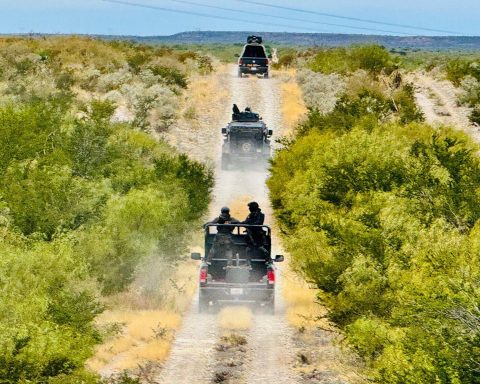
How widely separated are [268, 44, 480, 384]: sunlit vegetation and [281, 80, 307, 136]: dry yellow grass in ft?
62.2

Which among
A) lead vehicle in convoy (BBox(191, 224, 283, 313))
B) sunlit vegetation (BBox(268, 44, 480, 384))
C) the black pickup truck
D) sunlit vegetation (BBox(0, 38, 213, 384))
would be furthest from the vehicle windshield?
lead vehicle in convoy (BBox(191, 224, 283, 313))

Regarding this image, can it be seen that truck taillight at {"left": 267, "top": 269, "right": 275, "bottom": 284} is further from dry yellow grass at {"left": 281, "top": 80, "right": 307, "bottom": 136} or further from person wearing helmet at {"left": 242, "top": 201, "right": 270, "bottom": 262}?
dry yellow grass at {"left": 281, "top": 80, "right": 307, "bottom": 136}

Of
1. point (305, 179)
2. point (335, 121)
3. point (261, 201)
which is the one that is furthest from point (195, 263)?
point (335, 121)

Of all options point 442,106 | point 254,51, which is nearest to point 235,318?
point 442,106

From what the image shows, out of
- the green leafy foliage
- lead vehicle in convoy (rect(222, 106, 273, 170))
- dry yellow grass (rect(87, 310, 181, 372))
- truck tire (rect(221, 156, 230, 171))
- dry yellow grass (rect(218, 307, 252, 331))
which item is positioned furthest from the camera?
the green leafy foliage

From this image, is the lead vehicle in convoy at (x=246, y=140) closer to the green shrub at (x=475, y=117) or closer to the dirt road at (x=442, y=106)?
the dirt road at (x=442, y=106)

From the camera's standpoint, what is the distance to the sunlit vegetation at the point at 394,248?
9.69 metres

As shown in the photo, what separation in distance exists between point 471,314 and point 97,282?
10.3 metres

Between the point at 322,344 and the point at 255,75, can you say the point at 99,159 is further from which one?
the point at 255,75

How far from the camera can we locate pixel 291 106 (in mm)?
51188

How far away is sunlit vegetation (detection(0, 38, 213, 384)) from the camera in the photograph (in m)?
11.3

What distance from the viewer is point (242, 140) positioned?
3603 centimetres

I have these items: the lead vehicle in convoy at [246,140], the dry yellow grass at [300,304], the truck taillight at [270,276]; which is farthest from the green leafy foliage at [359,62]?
the truck taillight at [270,276]

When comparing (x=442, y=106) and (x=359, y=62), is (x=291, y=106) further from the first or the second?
(x=359, y=62)
